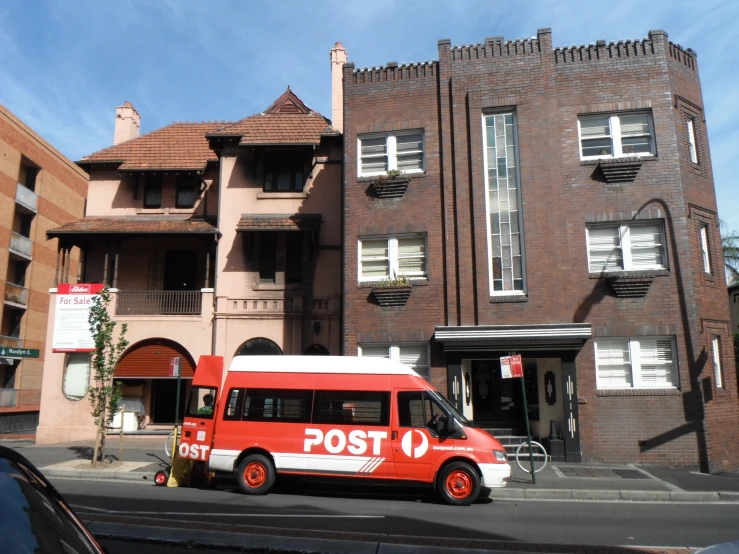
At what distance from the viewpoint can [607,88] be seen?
17453mm

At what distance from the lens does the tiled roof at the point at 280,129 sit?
21.4 metres

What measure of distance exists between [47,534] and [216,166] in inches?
874

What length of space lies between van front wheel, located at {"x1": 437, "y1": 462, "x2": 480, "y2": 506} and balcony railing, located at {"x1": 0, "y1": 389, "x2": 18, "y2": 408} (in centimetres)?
2780

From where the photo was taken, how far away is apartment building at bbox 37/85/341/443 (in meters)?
20.5

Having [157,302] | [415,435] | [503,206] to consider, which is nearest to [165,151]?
[157,302]

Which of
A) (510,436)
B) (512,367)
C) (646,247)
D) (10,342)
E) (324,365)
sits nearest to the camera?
(324,365)

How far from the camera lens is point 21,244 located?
32.8 m

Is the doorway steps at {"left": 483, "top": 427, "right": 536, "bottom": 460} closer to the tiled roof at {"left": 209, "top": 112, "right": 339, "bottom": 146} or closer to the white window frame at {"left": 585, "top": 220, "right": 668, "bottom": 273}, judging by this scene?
the white window frame at {"left": 585, "top": 220, "right": 668, "bottom": 273}

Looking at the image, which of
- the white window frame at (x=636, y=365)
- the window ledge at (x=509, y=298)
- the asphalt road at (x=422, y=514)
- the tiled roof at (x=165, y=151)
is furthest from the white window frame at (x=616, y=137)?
the tiled roof at (x=165, y=151)

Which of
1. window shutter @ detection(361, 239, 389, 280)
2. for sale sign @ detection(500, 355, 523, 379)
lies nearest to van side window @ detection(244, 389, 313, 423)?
for sale sign @ detection(500, 355, 523, 379)

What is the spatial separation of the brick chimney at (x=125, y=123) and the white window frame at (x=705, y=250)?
22.9 meters

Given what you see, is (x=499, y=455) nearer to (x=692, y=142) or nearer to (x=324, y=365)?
(x=324, y=365)

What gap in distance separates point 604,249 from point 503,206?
3097mm

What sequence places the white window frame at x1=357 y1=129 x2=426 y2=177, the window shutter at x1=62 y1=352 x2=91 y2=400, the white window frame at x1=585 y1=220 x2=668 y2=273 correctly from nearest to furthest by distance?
the white window frame at x1=585 y1=220 x2=668 y2=273
the white window frame at x1=357 y1=129 x2=426 y2=177
the window shutter at x1=62 y1=352 x2=91 y2=400
